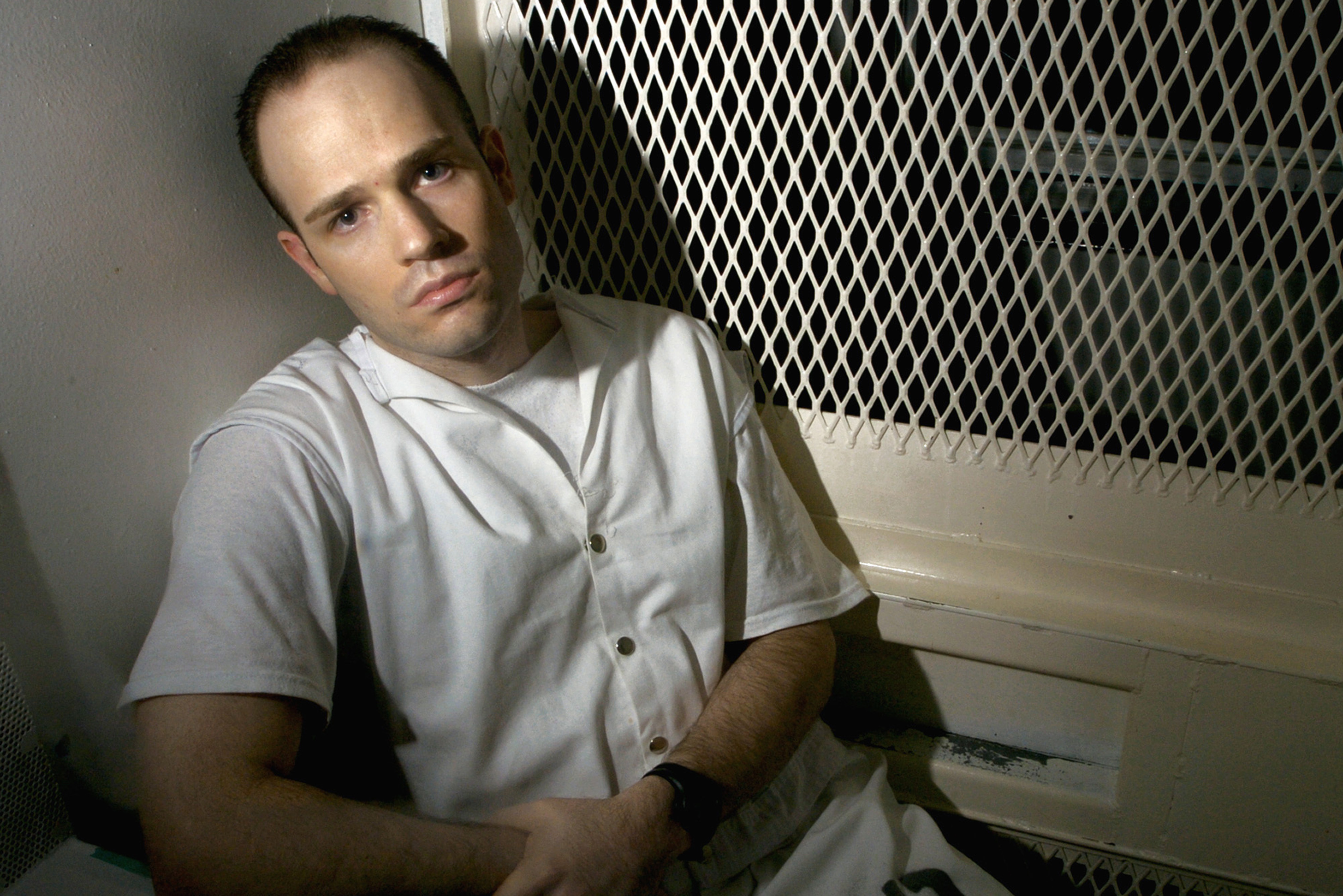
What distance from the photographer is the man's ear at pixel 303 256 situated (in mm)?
943

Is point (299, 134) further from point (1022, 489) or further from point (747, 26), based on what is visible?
point (1022, 489)

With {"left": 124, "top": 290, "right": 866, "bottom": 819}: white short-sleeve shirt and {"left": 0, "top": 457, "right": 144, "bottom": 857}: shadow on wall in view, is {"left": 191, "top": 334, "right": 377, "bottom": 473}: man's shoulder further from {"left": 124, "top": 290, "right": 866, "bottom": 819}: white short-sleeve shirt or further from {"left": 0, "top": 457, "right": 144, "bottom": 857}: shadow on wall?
{"left": 0, "top": 457, "right": 144, "bottom": 857}: shadow on wall

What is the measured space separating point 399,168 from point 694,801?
2.40 feet

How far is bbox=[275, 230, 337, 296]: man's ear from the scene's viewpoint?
0.94 metres

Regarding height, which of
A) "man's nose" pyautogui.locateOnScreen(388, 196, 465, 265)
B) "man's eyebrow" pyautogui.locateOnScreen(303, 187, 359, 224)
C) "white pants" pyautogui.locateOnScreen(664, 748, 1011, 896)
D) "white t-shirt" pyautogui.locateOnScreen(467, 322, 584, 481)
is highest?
"man's eyebrow" pyautogui.locateOnScreen(303, 187, 359, 224)

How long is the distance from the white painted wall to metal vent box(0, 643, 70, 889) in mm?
18

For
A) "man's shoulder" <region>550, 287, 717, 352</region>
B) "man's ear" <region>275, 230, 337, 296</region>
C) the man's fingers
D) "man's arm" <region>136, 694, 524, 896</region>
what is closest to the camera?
"man's arm" <region>136, 694, 524, 896</region>

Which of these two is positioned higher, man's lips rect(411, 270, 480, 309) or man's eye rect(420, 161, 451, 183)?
man's eye rect(420, 161, 451, 183)

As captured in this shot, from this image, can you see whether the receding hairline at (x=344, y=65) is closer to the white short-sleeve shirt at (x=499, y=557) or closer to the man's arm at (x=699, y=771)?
the white short-sleeve shirt at (x=499, y=557)

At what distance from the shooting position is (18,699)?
78 centimetres

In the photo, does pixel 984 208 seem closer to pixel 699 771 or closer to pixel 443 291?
pixel 443 291

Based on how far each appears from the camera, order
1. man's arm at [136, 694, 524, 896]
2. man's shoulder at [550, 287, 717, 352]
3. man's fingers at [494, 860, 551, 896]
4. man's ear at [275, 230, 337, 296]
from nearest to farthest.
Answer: man's arm at [136, 694, 524, 896] < man's fingers at [494, 860, 551, 896] < man's ear at [275, 230, 337, 296] < man's shoulder at [550, 287, 717, 352]

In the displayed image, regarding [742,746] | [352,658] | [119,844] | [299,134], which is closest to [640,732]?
[742,746]

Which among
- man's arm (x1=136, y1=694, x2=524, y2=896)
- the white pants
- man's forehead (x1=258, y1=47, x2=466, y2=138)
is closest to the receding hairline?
man's forehead (x1=258, y1=47, x2=466, y2=138)
